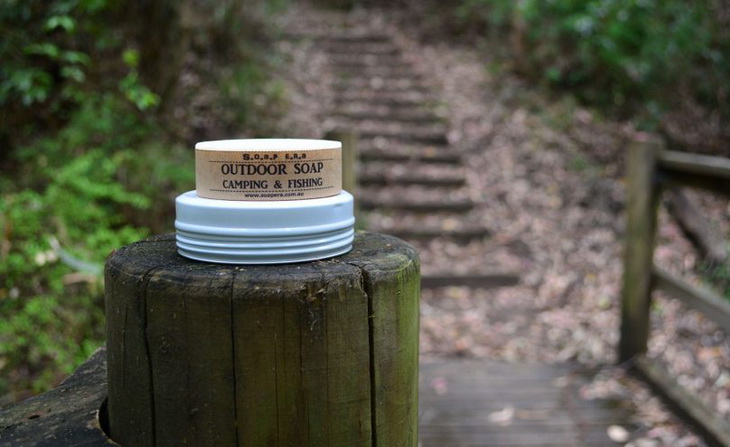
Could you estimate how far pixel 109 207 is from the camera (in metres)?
3.90

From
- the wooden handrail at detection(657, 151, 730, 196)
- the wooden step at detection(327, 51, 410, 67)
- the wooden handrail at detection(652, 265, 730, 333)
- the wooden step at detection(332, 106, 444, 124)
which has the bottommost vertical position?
the wooden handrail at detection(652, 265, 730, 333)

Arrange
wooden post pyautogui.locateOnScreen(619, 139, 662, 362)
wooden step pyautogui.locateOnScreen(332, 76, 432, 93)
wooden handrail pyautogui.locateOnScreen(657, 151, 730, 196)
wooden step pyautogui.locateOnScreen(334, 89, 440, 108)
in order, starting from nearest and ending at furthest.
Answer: wooden handrail pyautogui.locateOnScreen(657, 151, 730, 196), wooden post pyautogui.locateOnScreen(619, 139, 662, 362), wooden step pyautogui.locateOnScreen(334, 89, 440, 108), wooden step pyautogui.locateOnScreen(332, 76, 432, 93)

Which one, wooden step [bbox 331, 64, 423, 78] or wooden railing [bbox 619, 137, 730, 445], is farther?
wooden step [bbox 331, 64, 423, 78]

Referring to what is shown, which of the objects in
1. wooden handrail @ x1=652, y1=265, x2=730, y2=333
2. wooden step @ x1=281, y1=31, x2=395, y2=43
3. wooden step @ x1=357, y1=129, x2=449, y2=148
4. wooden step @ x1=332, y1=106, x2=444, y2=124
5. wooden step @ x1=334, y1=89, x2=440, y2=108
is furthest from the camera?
wooden step @ x1=281, y1=31, x2=395, y2=43

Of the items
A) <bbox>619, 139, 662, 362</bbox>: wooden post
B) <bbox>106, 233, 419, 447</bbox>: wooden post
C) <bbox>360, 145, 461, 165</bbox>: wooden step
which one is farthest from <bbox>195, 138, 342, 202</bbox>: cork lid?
<bbox>360, 145, 461, 165</bbox>: wooden step

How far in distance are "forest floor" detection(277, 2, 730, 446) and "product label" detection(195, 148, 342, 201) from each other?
2569mm

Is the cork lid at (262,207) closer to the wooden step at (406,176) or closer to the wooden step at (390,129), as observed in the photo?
the wooden step at (406,176)

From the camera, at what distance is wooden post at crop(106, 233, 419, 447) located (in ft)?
2.93

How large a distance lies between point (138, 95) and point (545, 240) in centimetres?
352

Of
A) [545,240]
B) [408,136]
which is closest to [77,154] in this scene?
[408,136]

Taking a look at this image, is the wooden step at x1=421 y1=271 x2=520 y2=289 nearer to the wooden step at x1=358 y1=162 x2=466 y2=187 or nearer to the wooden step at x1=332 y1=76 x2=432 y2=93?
the wooden step at x1=358 y1=162 x2=466 y2=187

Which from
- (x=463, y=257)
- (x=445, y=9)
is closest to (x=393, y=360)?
(x=463, y=257)

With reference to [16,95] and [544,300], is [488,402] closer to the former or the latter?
[544,300]

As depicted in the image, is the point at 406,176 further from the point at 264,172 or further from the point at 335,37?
the point at 264,172
